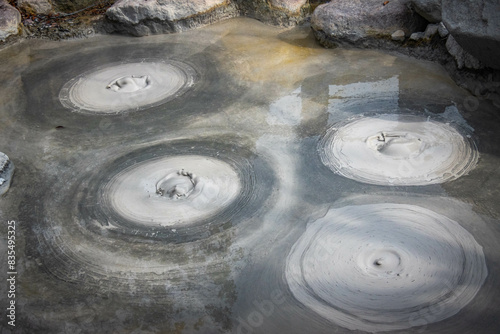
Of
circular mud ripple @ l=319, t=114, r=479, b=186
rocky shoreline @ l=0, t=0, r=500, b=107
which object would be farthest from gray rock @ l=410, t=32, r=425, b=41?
circular mud ripple @ l=319, t=114, r=479, b=186

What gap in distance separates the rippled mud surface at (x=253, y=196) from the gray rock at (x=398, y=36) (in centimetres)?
23

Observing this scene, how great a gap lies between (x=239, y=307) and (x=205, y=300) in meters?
0.20

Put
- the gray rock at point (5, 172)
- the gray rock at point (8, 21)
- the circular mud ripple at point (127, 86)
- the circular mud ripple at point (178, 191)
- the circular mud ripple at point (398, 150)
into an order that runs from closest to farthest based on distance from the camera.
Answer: the circular mud ripple at point (178, 191) → the circular mud ripple at point (398, 150) → the gray rock at point (5, 172) → the circular mud ripple at point (127, 86) → the gray rock at point (8, 21)

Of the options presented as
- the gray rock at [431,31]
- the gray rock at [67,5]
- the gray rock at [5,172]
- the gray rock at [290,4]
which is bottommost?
the gray rock at [5,172]

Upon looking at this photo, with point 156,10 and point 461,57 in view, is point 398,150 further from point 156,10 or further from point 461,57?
point 156,10

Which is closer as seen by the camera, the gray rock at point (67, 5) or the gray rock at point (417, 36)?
the gray rock at point (417, 36)

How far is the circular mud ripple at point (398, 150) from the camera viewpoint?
3723 mm

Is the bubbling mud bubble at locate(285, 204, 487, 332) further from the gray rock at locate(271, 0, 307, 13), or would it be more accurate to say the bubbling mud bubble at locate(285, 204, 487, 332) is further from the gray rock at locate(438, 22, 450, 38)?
the gray rock at locate(271, 0, 307, 13)

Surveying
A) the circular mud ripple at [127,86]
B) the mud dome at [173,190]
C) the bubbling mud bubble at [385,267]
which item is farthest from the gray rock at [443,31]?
the mud dome at [173,190]

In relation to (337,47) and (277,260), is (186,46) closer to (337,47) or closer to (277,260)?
(337,47)

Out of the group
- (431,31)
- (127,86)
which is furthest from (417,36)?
(127,86)

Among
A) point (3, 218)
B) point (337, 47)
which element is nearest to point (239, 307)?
point (3, 218)

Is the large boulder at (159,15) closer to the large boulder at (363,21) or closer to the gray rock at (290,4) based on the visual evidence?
the gray rock at (290,4)

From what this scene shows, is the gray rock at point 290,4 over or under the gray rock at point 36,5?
under
